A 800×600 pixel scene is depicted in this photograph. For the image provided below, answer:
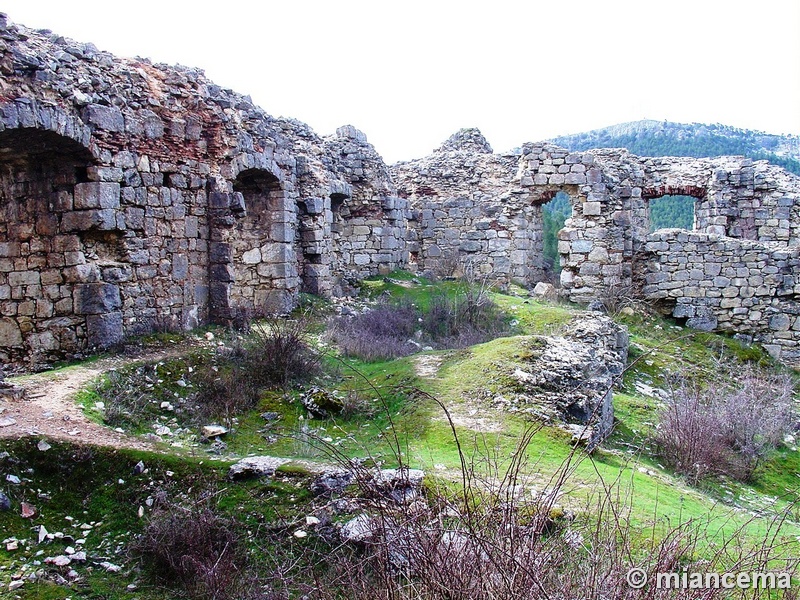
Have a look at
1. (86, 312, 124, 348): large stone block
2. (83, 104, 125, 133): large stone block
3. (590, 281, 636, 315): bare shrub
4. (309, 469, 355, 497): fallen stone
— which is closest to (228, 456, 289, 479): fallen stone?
(309, 469, 355, 497): fallen stone

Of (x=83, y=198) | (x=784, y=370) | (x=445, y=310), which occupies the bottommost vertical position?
(x=784, y=370)

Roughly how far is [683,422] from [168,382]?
18.2 ft

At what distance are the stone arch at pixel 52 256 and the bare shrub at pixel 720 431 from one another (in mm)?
6469

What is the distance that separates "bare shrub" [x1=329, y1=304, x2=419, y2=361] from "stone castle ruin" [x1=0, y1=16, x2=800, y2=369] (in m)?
1.41

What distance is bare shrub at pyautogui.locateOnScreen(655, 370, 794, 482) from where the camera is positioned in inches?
268

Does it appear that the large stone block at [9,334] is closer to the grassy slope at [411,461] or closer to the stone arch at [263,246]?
the grassy slope at [411,461]

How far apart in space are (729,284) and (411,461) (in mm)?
10240

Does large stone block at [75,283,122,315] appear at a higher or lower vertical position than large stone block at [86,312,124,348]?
higher

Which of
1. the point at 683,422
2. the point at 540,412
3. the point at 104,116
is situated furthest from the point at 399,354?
the point at 104,116

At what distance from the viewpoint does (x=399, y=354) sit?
9.92m

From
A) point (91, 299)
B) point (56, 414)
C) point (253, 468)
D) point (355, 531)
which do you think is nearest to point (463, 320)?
point (91, 299)

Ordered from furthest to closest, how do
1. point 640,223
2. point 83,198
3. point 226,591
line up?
point 640,223, point 83,198, point 226,591

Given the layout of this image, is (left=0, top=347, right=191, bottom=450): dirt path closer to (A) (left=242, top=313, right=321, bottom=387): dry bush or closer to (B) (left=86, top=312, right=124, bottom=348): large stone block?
(B) (left=86, top=312, right=124, bottom=348): large stone block

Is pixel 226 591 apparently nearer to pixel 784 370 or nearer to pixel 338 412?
pixel 338 412
